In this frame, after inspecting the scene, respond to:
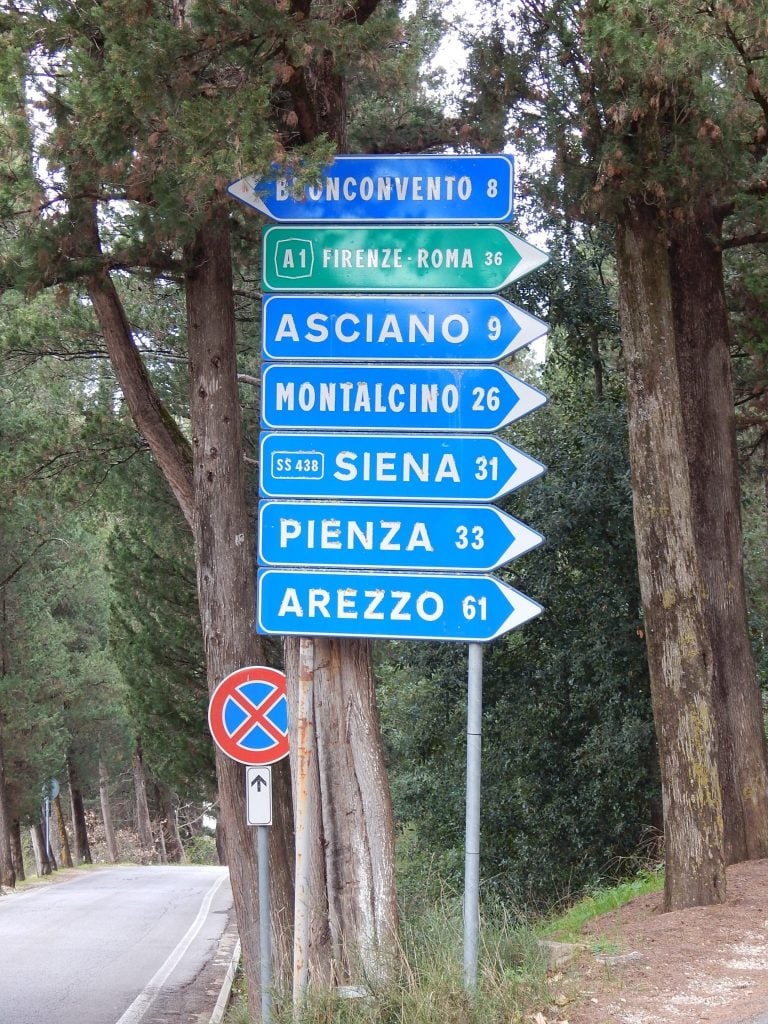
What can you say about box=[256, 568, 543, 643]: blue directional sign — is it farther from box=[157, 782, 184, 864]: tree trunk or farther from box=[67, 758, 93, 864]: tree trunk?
box=[157, 782, 184, 864]: tree trunk

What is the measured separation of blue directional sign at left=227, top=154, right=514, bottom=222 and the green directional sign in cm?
9

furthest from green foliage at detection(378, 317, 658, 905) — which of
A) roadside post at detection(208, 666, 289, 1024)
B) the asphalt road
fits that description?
roadside post at detection(208, 666, 289, 1024)

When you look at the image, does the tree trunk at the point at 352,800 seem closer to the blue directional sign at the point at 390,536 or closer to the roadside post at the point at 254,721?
the blue directional sign at the point at 390,536

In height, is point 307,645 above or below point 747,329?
below

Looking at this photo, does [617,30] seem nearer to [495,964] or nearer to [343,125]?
[343,125]

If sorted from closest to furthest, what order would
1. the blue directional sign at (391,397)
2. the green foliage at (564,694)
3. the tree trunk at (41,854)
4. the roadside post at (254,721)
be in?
1. the blue directional sign at (391,397)
2. the roadside post at (254,721)
3. the green foliage at (564,694)
4. the tree trunk at (41,854)

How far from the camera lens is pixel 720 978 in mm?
6164

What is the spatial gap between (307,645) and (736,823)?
17.7 ft

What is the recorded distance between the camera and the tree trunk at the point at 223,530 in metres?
9.54

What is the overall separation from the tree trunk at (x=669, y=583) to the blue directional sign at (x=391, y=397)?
3128mm

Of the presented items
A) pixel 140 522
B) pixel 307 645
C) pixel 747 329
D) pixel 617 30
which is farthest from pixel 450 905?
pixel 140 522

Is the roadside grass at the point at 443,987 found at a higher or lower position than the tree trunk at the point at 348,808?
lower

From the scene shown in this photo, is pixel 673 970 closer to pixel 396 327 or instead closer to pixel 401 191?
pixel 396 327

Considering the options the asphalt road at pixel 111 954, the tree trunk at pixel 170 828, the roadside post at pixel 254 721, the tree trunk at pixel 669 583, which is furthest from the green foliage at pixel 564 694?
the tree trunk at pixel 170 828
